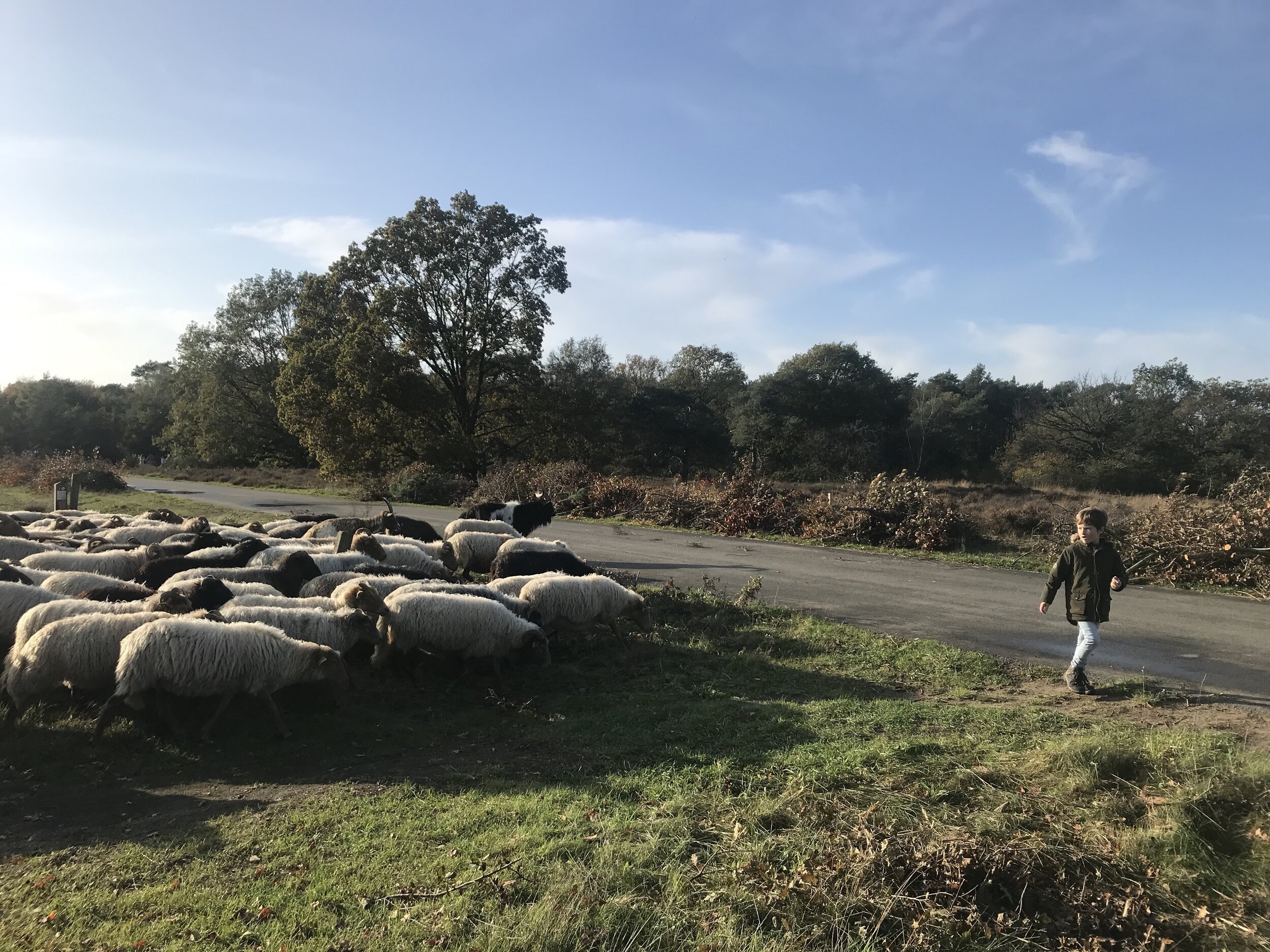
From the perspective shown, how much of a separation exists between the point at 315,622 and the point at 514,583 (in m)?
2.90

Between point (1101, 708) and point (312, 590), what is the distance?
29.1 ft

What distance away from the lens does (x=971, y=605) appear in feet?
40.9

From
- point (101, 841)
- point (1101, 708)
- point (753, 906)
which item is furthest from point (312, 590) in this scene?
point (1101, 708)

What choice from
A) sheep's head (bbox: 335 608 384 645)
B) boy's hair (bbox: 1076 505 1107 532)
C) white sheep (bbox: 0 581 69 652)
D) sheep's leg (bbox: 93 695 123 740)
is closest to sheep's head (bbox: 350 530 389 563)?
sheep's head (bbox: 335 608 384 645)

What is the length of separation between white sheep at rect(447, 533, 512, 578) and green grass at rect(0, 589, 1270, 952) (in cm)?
616

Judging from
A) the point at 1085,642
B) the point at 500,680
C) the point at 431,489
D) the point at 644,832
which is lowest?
the point at 500,680

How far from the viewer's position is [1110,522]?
17.1 m

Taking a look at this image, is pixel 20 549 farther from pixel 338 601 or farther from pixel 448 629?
pixel 448 629

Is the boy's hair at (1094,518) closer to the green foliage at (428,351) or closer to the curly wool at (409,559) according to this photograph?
the curly wool at (409,559)

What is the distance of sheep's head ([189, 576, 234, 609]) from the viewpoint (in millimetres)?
8375

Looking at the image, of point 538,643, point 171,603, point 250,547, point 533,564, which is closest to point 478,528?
point 533,564

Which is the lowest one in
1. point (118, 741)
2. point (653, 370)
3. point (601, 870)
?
point (118, 741)

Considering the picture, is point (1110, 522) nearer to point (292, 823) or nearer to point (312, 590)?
point (312, 590)

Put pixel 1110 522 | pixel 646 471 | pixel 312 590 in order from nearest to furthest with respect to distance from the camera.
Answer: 1. pixel 312 590
2. pixel 1110 522
3. pixel 646 471
